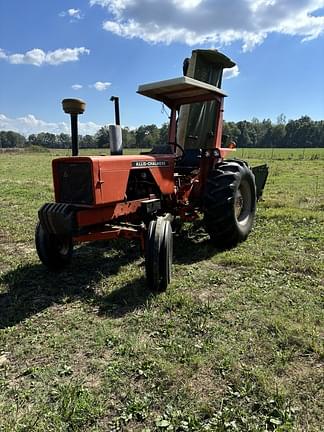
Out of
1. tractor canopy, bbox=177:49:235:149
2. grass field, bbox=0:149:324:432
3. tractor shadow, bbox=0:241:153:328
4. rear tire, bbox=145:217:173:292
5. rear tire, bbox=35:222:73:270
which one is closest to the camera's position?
grass field, bbox=0:149:324:432

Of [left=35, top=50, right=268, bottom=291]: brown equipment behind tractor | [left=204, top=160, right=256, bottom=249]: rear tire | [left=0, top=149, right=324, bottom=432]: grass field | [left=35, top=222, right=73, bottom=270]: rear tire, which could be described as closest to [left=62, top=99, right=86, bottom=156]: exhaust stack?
[left=35, top=50, right=268, bottom=291]: brown equipment behind tractor

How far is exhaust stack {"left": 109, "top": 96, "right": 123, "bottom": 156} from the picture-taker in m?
4.33

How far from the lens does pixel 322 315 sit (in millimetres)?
3363

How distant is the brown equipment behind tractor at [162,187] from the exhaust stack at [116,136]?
0.01 meters

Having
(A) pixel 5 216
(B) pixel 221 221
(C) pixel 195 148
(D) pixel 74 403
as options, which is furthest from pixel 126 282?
(A) pixel 5 216

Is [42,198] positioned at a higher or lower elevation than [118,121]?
lower

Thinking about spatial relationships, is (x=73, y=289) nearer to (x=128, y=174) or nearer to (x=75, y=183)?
(x=75, y=183)

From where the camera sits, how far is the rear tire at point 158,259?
387 centimetres

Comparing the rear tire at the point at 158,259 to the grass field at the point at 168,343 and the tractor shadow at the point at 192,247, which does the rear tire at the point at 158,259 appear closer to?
the grass field at the point at 168,343

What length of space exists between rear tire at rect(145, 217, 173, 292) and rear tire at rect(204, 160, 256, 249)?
4.07 feet

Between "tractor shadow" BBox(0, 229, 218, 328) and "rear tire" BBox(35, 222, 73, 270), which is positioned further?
"rear tire" BBox(35, 222, 73, 270)

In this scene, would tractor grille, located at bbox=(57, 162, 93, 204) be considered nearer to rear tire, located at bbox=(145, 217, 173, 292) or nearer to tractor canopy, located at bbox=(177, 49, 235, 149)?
rear tire, located at bbox=(145, 217, 173, 292)

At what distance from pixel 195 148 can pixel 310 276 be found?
9.21 ft

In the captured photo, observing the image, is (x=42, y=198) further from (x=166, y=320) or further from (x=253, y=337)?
(x=253, y=337)
